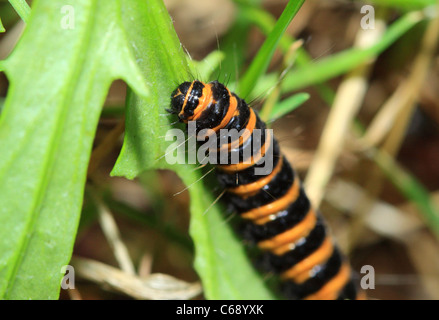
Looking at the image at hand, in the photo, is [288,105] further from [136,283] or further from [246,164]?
[136,283]

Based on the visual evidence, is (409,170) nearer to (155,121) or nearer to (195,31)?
(195,31)

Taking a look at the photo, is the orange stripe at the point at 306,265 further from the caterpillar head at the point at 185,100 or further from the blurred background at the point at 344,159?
the caterpillar head at the point at 185,100

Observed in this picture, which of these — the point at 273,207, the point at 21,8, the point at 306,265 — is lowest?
the point at 306,265

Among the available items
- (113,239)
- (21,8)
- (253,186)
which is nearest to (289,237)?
(253,186)

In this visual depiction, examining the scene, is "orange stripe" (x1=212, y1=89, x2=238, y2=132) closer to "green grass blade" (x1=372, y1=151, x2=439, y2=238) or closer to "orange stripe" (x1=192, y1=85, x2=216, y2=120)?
"orange stripe" (x1=192, y1=85, x2=216, y2=120)

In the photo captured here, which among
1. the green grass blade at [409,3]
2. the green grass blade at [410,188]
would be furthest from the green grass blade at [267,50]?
the green grass blade at [410,188]

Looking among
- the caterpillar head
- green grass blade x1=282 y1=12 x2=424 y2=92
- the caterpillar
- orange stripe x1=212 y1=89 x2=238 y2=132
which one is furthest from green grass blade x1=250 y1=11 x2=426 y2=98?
the caterpillar head
